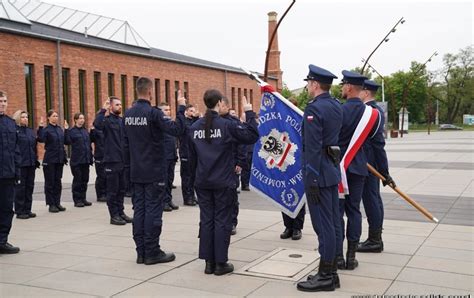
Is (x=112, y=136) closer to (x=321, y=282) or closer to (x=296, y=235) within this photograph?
(x=296, y=235)

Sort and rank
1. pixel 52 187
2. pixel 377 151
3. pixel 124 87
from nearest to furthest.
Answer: pixel 377 151 → pixel 52 187 → pixel 124 87

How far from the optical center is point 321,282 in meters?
4.89

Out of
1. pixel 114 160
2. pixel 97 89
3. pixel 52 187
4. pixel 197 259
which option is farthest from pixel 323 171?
pixel 97 89

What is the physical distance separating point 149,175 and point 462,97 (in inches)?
3592

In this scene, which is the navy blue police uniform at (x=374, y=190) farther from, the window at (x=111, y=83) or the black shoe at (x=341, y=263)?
the window at (x=111, y=83)

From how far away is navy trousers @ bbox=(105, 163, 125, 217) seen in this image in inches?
338

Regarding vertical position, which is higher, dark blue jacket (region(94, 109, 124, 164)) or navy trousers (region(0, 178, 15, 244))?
dark blue jacket (region(94, 109, 124, 164))

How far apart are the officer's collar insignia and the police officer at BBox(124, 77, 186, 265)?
134 centimetres

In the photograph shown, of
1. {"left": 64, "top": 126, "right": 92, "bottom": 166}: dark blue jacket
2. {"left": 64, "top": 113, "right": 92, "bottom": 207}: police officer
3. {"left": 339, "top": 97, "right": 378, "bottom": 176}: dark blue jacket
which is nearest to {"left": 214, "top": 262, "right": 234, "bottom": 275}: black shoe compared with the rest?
{"left": 339, "top": 97, "right": 378, "bottom": 176}: dark blue jacket

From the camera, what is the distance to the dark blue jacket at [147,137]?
6023mm

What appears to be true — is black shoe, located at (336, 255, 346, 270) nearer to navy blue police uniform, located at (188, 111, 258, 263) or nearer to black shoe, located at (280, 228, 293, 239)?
navy blue police uniform, located at (188, 111, 258, 263)

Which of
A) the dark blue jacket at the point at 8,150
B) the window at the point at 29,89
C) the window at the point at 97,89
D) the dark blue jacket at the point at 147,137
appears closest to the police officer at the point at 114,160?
the dark blue jacket at the point at 8,150

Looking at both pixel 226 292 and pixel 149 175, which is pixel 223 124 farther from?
pixel 226 292

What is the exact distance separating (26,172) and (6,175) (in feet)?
10.0
